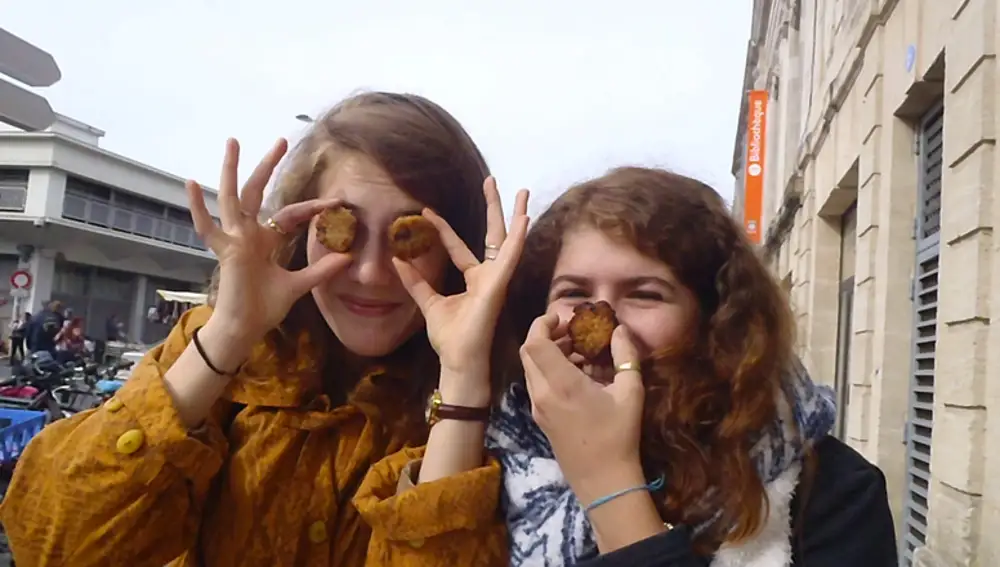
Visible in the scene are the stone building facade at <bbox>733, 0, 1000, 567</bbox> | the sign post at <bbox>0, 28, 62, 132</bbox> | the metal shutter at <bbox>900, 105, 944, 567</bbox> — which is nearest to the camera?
the stone building facade at <bbox>733, 0, 1000, 567</bbox>

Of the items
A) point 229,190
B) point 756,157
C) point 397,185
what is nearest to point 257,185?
point 229,190

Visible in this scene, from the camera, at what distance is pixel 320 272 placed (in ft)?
5.63

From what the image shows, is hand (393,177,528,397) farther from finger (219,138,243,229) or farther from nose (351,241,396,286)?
finger (219,138,243,229)

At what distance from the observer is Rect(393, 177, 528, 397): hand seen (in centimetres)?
163

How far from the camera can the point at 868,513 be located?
148 centimetres

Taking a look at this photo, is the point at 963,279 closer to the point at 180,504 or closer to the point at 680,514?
the point at 680,514

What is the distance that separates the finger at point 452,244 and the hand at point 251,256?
0.69 feet

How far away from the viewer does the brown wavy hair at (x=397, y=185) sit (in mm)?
1783

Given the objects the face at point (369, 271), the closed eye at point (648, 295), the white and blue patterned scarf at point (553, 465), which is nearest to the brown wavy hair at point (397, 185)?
the face at point (369, 271)

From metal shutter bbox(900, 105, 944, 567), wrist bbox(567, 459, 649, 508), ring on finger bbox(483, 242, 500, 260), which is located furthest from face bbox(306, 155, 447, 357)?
metal shutter bbox(900, 105, 944, 567)

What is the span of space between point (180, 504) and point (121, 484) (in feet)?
0.45

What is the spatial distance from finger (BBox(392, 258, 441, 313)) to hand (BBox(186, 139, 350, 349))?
12 centimetres

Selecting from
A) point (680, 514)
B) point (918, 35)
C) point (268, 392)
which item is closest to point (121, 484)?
point (268, 392)

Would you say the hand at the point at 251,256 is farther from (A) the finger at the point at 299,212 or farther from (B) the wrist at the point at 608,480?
(B) the wrist at the point at 608,480
